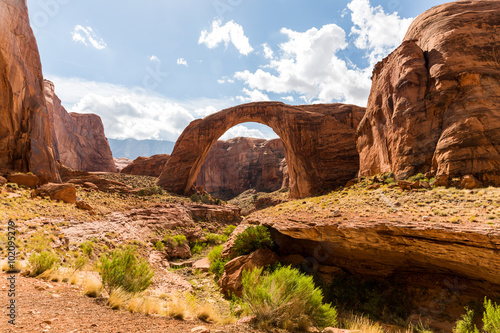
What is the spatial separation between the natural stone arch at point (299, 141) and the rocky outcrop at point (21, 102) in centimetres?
1522

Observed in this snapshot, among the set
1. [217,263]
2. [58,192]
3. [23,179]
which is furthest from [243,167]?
[217,263]

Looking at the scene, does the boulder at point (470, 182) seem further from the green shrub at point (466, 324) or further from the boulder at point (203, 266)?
the boulder at point (203, 266)

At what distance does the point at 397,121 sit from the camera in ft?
42.0

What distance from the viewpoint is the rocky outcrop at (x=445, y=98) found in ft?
29.6

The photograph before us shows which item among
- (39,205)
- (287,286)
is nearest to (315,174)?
(287,286)

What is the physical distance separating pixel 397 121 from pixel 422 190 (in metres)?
5.20

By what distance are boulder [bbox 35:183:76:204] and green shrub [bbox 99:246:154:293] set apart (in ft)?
39.1

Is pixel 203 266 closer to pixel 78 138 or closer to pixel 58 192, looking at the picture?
pixel 58 192

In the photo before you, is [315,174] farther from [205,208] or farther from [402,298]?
[402,298]

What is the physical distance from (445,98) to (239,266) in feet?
41.0

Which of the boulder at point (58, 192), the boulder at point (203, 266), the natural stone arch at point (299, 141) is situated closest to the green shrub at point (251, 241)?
the boulder at point (203, 266)

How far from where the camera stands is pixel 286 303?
4.54 m

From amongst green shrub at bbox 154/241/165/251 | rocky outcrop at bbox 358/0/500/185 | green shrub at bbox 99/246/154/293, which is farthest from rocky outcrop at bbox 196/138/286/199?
green shrub at bbox 99/246/154/293

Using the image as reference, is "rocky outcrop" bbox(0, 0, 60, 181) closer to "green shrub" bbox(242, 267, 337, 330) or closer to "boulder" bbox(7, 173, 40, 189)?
"boulder" bbox(7, 173, 40, 189)
